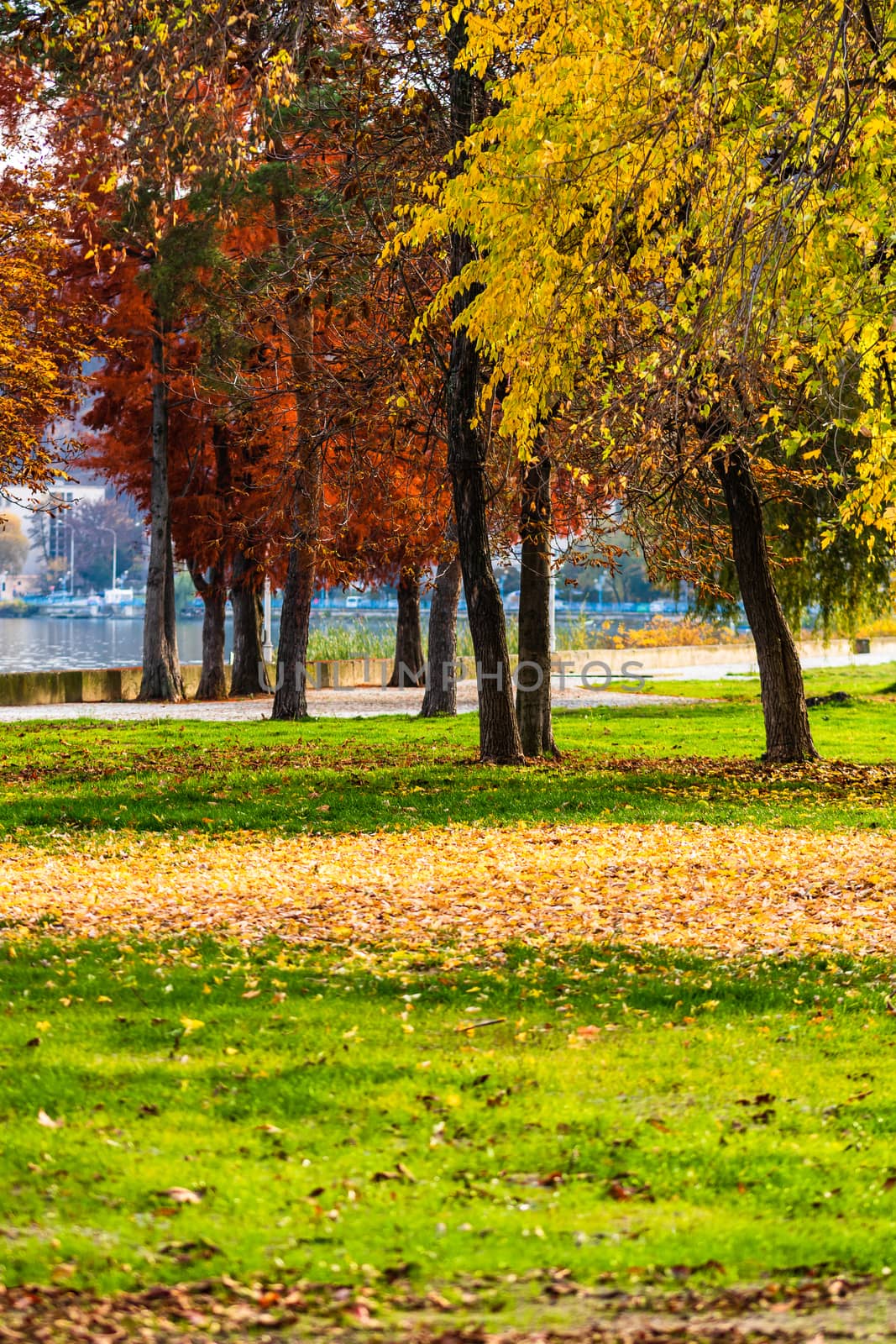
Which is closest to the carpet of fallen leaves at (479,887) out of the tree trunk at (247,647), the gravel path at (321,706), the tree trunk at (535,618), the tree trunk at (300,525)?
the tree trunk at (535,618)

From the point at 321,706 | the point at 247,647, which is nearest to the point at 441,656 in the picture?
the point at 321,706

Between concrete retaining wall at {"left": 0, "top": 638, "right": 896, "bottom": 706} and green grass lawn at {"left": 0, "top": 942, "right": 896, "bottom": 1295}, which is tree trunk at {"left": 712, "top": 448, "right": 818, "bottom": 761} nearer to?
green grass lawn at {"left": 0, "top": 942, "right": 896, "bottom": 1295}

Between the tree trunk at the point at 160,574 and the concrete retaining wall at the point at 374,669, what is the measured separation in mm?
909

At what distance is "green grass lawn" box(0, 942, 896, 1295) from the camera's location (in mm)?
4578

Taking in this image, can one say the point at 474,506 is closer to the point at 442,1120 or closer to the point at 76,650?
the point at 442,1120

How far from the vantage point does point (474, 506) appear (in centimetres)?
1619

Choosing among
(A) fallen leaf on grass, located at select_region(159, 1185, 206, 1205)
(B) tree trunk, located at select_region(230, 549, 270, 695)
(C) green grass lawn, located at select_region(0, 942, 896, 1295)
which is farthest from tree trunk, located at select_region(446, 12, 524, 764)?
(B) tree trunk, located at select_region(230, 549, 270, 695)

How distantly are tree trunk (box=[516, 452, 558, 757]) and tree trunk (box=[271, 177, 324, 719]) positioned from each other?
419 cm

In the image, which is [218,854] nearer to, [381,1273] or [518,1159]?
[518,1159]

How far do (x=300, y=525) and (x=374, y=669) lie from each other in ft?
52.0

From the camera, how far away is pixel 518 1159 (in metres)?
5.30

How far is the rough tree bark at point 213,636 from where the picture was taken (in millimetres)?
32000

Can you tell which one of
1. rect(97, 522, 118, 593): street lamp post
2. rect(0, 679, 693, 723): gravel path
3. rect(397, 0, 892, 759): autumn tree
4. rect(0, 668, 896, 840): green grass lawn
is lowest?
rect(0, 668, 896, 840): green grass lawn

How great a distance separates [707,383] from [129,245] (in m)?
17.8
